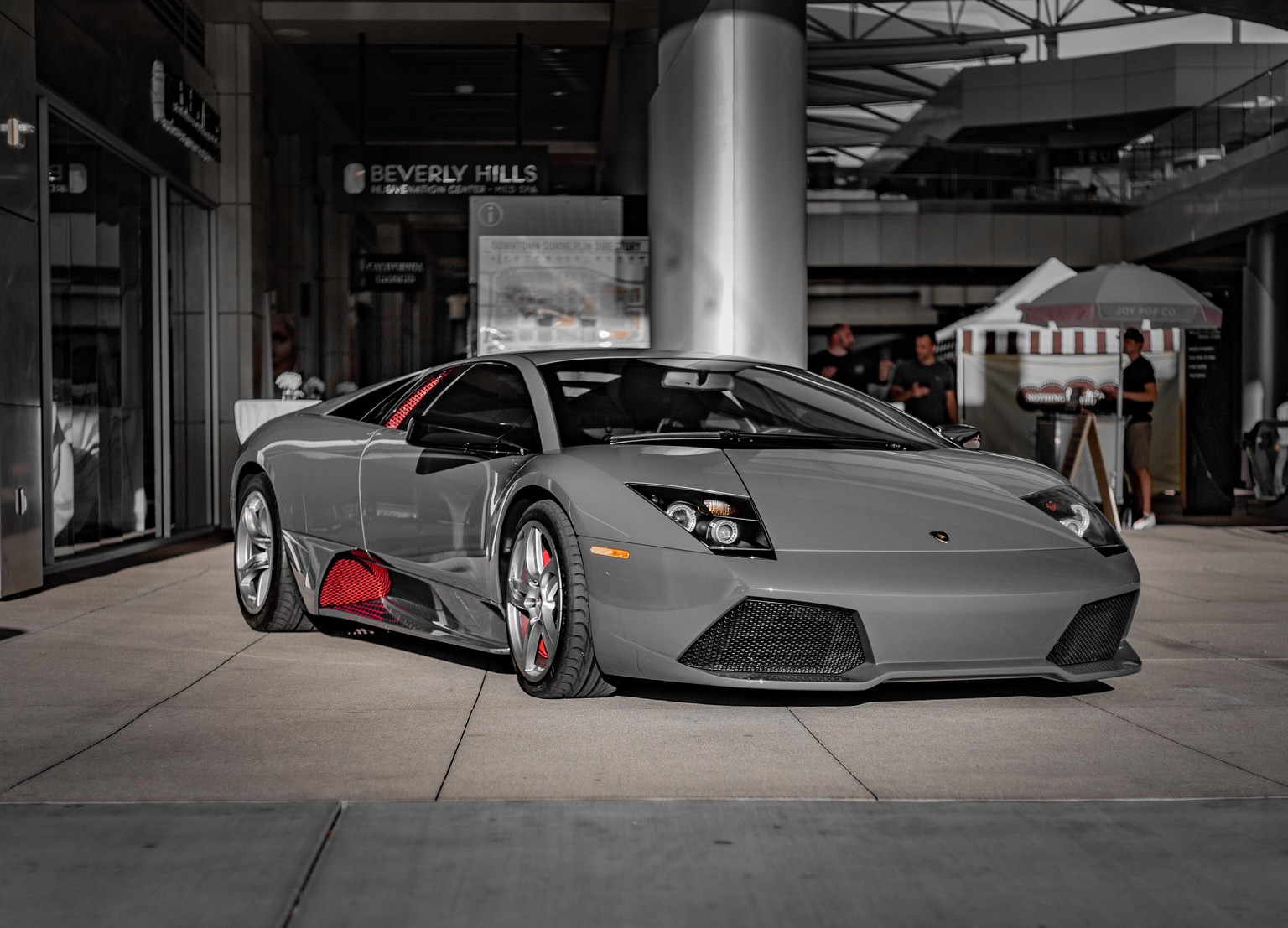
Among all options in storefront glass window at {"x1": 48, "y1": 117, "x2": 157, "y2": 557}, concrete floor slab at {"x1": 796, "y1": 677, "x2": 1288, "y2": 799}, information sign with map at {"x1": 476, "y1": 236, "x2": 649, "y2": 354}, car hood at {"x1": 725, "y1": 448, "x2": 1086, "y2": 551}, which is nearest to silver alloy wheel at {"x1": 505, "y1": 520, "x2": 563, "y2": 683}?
car hood at {"x1": 725, "y1": 448, "x2": 1086, "y2": 551}

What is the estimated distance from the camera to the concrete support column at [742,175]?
1013cm

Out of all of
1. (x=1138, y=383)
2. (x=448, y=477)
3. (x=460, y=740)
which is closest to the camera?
(x=460, y=740)

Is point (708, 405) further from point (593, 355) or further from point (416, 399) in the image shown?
point (416, 399)

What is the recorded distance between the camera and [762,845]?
3.05 meters

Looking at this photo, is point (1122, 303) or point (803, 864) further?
point (1122, 303)

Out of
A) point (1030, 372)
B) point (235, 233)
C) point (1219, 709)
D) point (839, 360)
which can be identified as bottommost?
point (1219, 709)

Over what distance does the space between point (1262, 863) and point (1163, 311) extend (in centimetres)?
1122

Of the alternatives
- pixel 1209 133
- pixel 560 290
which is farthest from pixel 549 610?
pixel 1209 133

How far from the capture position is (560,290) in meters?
11.6

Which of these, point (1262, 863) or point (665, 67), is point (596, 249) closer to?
point (665, 67)

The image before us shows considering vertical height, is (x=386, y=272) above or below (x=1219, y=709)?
above

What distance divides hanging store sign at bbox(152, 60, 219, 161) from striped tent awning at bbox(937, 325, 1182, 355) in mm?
7693

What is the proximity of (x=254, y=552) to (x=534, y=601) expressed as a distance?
229 centimetres

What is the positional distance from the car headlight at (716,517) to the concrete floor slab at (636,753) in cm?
52
